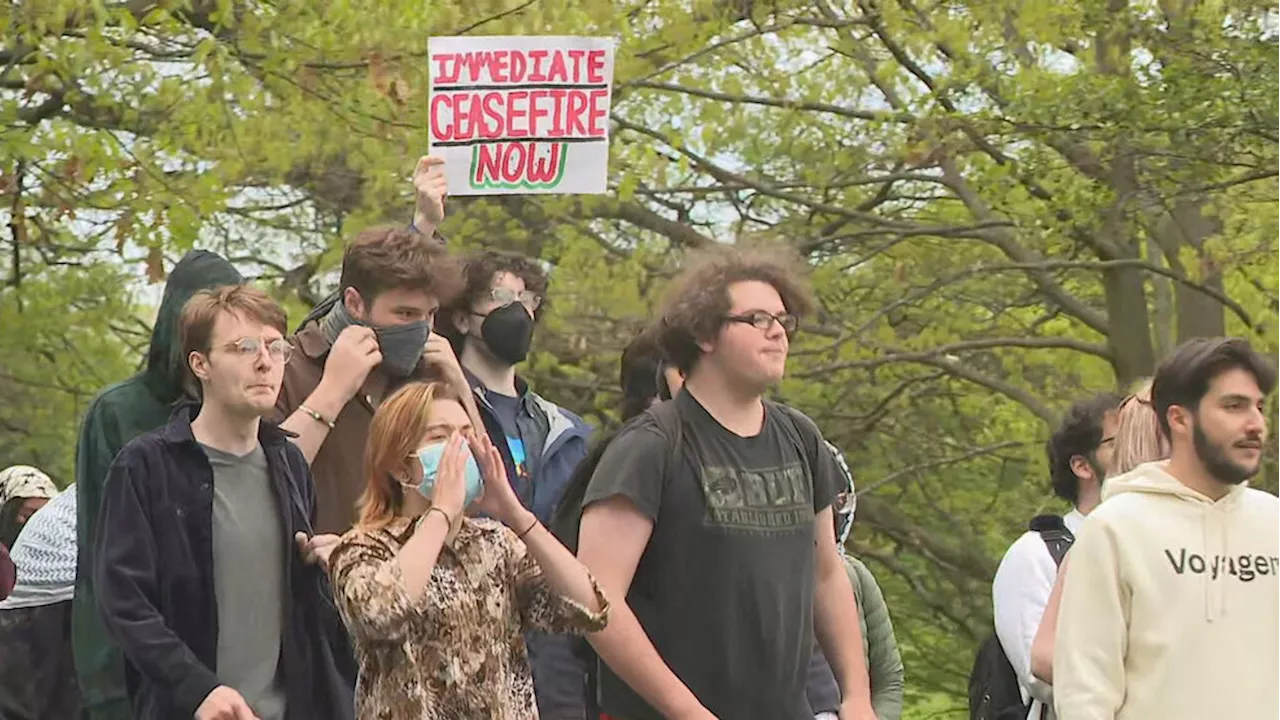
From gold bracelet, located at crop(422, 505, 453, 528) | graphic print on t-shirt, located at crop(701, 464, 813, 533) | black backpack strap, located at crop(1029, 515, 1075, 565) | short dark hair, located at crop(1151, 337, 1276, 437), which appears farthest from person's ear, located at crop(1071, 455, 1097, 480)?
gold bracelet, located at crop(422, 505, 453, 528)

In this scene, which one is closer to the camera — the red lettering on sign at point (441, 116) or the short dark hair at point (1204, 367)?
the short dark hair at point (1204, 367)

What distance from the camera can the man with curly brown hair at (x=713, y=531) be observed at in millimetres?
4965

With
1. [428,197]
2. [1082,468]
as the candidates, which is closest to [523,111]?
[428,197]

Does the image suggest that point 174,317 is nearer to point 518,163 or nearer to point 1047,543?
point 518,163

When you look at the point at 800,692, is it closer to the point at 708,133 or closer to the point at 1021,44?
the point at 1021,44

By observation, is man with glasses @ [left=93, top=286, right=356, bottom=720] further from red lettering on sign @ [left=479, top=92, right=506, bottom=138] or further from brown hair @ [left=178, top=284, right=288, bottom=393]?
red lettering on sign @ [left=479, top=92, right=506, bottom=138]

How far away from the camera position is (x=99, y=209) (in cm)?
1193

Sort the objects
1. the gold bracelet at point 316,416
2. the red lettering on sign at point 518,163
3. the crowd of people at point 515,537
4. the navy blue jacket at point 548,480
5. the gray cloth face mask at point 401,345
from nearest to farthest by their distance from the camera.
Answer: the crowd of people at point 515,537 < the gold bracelet at point 316,416 < the gray cloth face mask at point 401,345 < the navy blue jacket at point 548,480 < the red lettering on sign at point 518,163

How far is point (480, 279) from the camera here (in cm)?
622

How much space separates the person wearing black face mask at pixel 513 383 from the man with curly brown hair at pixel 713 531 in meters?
0.96

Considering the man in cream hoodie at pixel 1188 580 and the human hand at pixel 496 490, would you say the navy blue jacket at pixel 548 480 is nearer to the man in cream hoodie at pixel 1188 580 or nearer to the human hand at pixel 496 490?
the human hand at pixel 496 490

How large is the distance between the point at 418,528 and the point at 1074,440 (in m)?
2.67

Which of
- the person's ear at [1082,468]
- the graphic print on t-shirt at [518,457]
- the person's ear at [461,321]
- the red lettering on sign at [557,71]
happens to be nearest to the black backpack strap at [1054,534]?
the person's ear at [1082,468]

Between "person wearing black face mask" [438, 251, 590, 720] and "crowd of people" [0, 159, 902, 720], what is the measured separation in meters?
0.40
